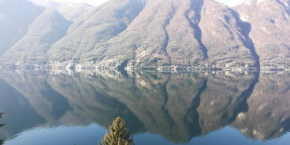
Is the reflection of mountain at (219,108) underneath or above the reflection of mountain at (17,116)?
underneath

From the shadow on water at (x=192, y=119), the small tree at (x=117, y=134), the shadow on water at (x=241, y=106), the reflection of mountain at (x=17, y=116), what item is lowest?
the shadow on water at (x=241, y=106)

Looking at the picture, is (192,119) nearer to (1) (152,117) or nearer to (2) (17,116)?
(1) (152,117)

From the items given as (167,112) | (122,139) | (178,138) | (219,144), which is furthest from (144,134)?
(122,139)

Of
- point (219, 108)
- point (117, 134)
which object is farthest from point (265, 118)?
point (117, 134)

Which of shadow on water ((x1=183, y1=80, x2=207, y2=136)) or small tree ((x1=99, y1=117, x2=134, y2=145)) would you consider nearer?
small tree ((x1=99, y1=117, x2=134, y2=145))

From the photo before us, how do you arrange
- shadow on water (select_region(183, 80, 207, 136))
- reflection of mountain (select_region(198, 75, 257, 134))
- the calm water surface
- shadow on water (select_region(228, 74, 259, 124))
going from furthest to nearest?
shadow on water (select_region(228, 74, 259, 124))
reflection of mountain (select_region(198, 75, 257, 134))
shadow on water (select_region(183, 80, 207, 136))
the calm water surface

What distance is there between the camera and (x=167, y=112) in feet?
257

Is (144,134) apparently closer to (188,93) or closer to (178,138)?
(178,138)

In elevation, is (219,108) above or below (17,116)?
below

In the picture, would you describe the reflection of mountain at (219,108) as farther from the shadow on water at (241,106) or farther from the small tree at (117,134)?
the small tree at (117,134)

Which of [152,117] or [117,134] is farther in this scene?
[152,117]

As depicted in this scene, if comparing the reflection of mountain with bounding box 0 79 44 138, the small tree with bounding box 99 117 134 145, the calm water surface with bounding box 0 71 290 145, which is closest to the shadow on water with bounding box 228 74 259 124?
the calm water surface with bounding box 0 71 290 145

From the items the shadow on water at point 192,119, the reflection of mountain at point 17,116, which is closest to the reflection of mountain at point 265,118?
the shadow on water at point 192,119

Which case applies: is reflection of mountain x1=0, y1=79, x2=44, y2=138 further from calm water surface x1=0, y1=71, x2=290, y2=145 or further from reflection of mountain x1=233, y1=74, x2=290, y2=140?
reflection of mountain x1=233, y1=74, x2=290, y2=140
